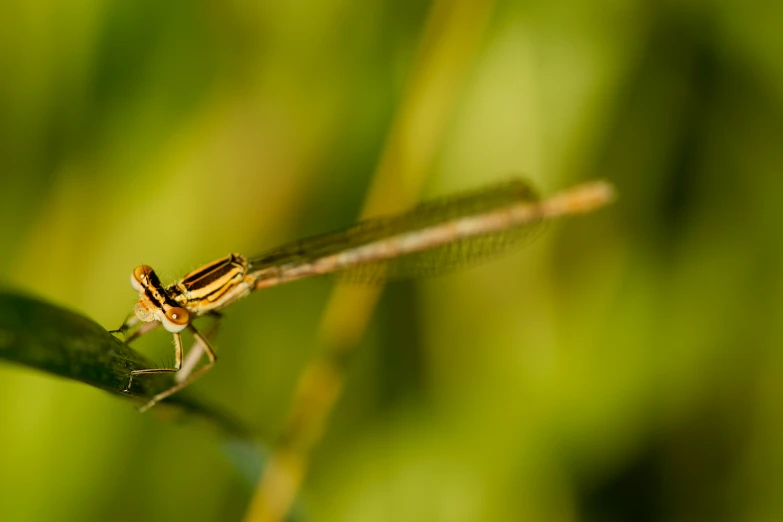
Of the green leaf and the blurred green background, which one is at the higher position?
the blurred green background

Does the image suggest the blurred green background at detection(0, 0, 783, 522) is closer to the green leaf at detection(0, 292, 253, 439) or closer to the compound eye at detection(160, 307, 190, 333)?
the compound eye at detection(160, 307, 190, 333)

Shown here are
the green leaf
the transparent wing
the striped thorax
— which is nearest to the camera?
the green leaf

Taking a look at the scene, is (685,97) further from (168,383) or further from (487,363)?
(168,383)

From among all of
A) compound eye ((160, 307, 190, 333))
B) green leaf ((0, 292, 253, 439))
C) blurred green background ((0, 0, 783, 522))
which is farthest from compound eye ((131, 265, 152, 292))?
green leaf ((0, 292, 253, 439))

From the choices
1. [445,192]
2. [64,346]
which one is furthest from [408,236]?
[64,346]

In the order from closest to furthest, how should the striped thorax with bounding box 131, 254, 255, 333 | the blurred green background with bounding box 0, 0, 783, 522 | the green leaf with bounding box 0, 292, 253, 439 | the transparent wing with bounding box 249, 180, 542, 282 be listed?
the green leaf with bounding box 0, 292, 253, 439, the striped thorax with bounding box 131, 254, 255, 333, the blurred green background with bounding box 0, 0, 783, 522, the transparent wing with bounding box 249, 180, 542, 282

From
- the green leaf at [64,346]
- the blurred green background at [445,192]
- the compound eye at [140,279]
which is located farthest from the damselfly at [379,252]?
the green leaf at [64,346]

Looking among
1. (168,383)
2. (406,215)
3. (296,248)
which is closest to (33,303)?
(168,383)
